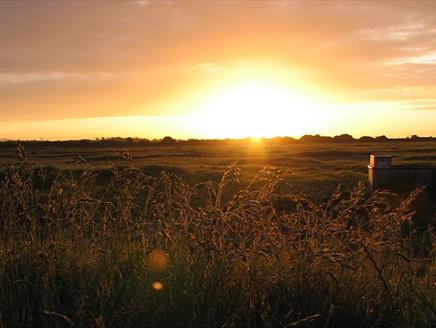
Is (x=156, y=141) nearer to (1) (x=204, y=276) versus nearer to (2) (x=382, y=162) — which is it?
(2) (x=382, y=162)

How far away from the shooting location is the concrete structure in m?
21.8

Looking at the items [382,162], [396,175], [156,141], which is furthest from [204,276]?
[156,141]

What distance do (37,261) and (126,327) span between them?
111 cm

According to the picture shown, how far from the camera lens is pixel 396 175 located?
872 inches

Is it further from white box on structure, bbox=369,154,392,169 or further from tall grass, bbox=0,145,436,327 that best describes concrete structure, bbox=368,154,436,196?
tall grass, bbox=0,145,436,327

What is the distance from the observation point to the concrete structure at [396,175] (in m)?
21.8

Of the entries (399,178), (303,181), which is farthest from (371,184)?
(303,181)

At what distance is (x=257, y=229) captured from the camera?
4332 millimetres

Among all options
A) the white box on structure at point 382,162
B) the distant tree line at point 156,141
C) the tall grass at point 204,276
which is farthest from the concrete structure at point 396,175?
the distant tree line at point 156,141

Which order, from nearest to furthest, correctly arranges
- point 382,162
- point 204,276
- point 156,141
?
1. point 204,276
2. point 382,162
3. point 156,141

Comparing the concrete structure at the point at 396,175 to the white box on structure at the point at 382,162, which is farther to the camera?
the white box on structure at the point at 382,162

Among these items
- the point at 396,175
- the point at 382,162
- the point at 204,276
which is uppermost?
the point at 204,276

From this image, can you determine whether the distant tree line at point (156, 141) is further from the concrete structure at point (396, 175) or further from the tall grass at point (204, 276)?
the tall grass at point (204, 276)

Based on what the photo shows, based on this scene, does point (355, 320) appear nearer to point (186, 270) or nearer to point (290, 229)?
point (290, 229)
